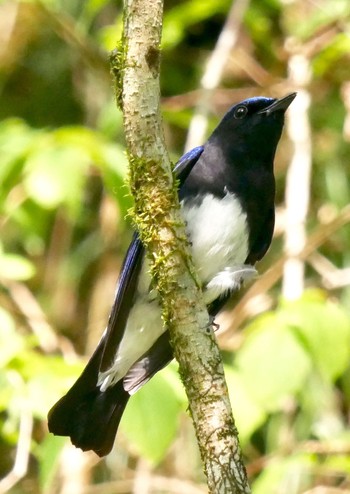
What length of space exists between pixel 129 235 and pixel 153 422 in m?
2.69

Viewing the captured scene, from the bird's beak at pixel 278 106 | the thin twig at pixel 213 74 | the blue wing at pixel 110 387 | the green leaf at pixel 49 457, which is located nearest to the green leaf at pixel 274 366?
the blue wing at pixel 110 387

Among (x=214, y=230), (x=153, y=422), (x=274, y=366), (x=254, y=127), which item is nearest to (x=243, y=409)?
(x=274, y=366)

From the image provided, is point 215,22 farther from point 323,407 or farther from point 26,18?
point 323,407

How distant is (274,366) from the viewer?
297 cm

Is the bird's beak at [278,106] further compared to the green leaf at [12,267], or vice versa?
the bird's beak at [278,106]

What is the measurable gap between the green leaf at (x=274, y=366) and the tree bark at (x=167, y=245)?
0.63 metres

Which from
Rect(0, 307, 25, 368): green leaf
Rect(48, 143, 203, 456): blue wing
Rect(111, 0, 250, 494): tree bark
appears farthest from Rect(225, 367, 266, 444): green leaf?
Rect(0, 307, 25, 368): green leaf

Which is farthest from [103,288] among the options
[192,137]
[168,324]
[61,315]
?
[168,324]

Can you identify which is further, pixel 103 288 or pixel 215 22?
pixel 215 22

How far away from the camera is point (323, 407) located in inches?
171

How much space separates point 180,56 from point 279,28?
25.3 inches

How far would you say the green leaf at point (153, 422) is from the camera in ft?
8.50

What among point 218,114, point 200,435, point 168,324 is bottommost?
point 200,435

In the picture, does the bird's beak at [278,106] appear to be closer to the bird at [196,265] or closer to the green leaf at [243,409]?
the bird at [196,265]
